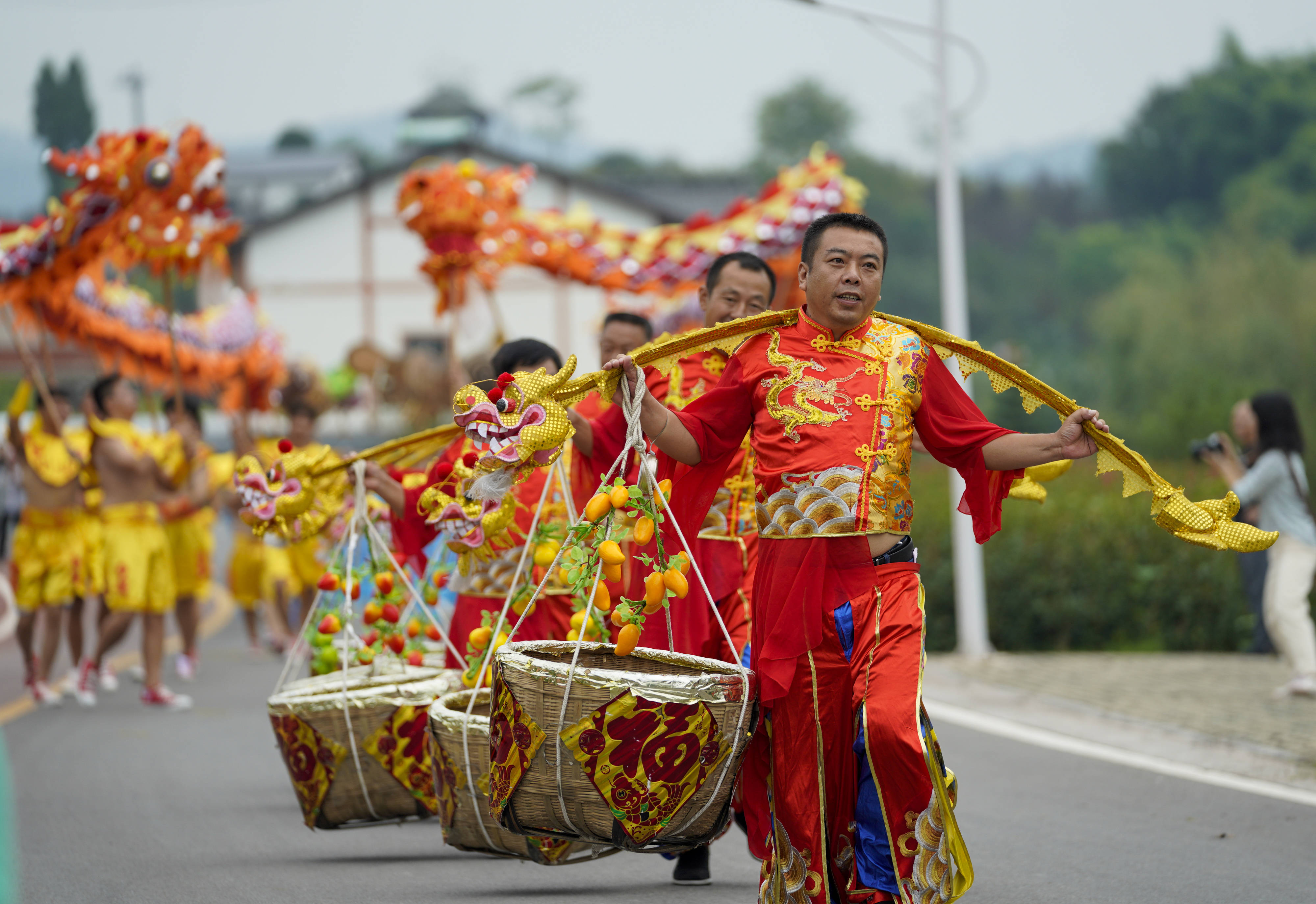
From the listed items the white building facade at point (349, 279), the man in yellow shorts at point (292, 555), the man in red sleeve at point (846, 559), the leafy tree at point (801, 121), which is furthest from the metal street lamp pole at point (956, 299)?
the leafy tree at point (801, 121)

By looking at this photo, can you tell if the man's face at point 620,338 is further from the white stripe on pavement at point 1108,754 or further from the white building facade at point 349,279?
the white building facade at point 349,279

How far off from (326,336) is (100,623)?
29.0 metres

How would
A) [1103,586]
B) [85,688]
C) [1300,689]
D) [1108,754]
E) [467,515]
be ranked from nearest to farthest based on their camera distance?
1. [467,515]
2. [1108,754]
3. [1300,689]
4. [85,688]
5. [1103,586]

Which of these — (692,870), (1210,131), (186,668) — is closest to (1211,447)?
(692,870)

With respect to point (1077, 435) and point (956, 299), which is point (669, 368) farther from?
point (956, 299)

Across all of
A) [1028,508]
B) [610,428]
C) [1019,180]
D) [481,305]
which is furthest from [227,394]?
[1019,180]

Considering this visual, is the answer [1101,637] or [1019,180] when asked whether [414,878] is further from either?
[1019,180]

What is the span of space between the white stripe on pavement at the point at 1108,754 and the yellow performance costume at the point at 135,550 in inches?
202

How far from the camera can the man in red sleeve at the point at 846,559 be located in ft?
13.4

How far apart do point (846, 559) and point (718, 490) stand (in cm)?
84

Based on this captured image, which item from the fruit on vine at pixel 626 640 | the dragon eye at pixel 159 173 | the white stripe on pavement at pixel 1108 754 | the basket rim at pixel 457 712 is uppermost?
the dragon eye at pixel 159 173

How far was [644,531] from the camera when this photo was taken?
430cm

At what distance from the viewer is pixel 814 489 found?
4211 mm

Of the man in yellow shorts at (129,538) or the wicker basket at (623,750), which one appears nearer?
the wicker basket at (623,750)
